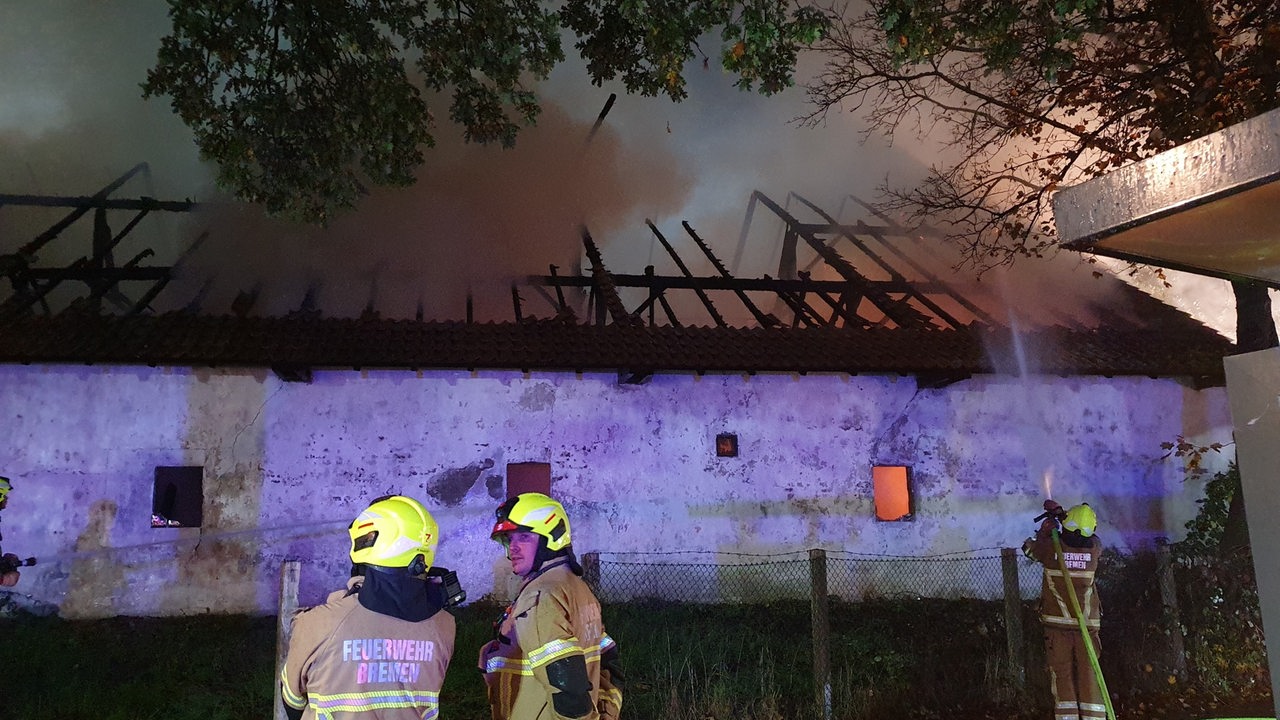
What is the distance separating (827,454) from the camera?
34.3 ft

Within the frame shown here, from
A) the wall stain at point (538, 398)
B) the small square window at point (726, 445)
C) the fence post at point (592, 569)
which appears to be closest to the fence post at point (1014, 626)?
the fence post at point (592, 569)

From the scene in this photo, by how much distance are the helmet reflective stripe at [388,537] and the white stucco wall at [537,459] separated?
6.91 m

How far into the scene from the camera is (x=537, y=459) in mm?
9883

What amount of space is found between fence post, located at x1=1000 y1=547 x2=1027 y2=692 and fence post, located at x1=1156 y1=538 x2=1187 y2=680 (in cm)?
147

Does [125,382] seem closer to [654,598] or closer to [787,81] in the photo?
[654,598]

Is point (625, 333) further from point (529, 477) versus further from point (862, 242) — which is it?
point (862, 242)

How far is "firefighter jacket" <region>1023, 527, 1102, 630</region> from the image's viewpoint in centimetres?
619

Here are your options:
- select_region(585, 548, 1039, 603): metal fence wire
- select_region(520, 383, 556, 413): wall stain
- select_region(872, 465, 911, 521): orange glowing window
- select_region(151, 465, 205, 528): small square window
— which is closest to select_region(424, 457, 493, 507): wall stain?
select_region(520, 383, 556, 413): wall stain

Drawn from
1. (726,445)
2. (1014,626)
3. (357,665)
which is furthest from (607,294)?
(357,665)

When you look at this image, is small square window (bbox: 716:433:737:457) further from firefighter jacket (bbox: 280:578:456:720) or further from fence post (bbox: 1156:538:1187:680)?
firefighter jacket (bbox: 280:578:456:720)

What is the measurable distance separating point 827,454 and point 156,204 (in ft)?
38.0

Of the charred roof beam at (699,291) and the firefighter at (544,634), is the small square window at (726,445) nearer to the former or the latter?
the charred roof beam at (699,291)

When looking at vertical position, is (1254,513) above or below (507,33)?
below

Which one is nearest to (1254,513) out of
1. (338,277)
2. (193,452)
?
(193,452)
